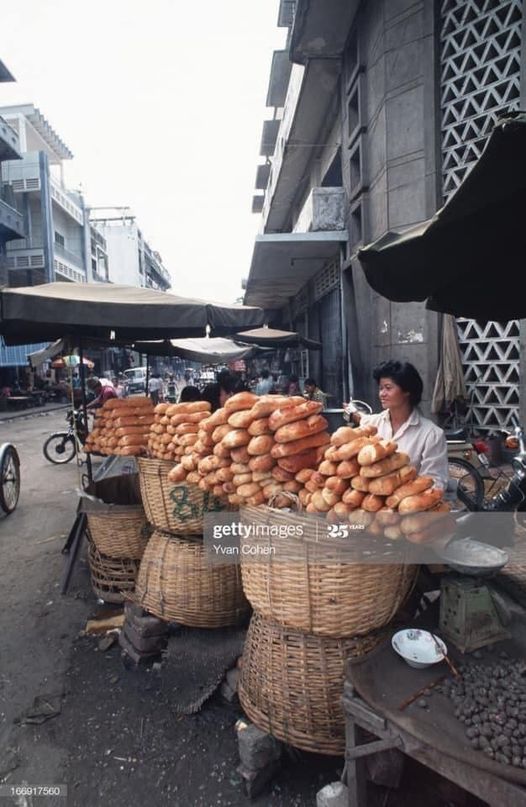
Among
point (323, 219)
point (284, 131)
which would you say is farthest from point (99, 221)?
point (323, 219)

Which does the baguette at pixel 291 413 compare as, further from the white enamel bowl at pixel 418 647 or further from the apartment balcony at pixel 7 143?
the apartment balcony at pixel 7 143

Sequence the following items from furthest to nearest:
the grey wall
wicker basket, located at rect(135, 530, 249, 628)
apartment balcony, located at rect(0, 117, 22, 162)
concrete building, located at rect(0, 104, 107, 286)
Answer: concrete building, located at rect(0, 104, 107, 286)
apartment balcony, located at rect(0, 117, 22, 162)
the grey wall
wicker basket, located at rect(135, 530, 249, 628)

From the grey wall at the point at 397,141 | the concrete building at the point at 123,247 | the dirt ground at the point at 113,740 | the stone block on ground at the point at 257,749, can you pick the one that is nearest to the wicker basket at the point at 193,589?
the dirt ground at the point at 113,740

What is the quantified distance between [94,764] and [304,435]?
199cm

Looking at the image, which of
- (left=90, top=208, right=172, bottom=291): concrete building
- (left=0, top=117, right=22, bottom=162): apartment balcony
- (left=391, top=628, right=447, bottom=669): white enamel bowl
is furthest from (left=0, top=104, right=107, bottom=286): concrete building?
(left=391, top=628, right=447, bottom=669): white enamel bowl

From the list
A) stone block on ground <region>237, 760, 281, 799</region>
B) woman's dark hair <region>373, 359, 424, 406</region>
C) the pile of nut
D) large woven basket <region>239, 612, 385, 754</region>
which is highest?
woman's dark hair <region>373, 359, 424, 406</region>

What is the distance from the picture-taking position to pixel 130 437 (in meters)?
3.77

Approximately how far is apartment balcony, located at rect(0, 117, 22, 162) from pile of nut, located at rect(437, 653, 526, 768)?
94.9 ft

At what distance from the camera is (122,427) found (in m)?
3.85

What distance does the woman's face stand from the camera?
2868 mm

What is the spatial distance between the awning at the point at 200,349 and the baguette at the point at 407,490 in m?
5.82

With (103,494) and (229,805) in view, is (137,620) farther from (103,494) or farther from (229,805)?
(103,494)

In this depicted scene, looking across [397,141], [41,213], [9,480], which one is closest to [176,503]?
[9,480]

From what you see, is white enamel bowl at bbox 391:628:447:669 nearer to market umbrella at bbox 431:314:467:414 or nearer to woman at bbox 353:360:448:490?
woman at bbox 353:360:448:490
